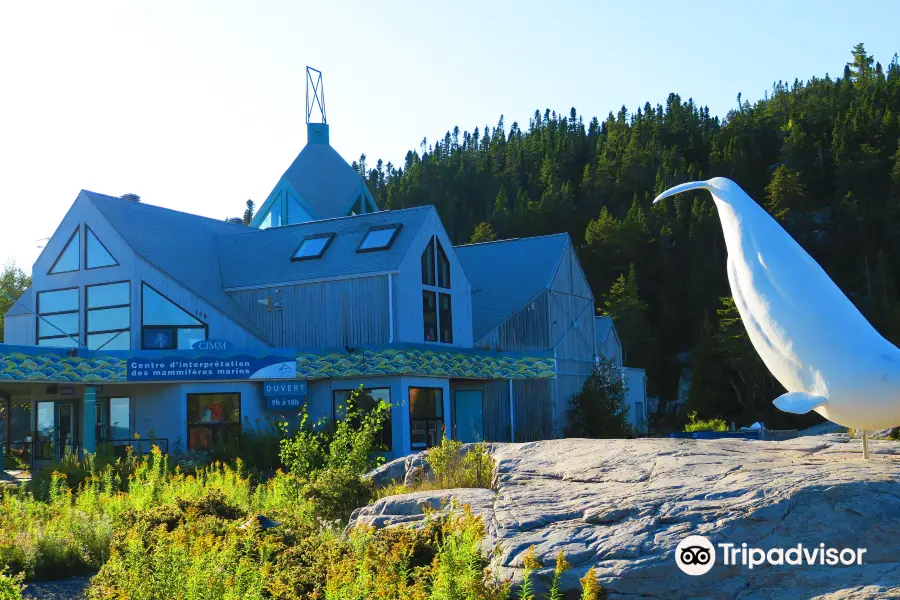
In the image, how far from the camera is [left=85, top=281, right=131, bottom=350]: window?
31.9m

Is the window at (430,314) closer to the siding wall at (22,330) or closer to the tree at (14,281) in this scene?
the siding wall at (22,330)

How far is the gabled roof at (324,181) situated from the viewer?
42.1 m

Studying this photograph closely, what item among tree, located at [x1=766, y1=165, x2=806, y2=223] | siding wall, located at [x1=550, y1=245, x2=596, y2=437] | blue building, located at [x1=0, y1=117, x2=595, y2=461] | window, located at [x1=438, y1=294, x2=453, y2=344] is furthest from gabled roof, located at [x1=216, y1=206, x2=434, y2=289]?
tree, located at [x1=766, y1=165, x2=806, y2=223]

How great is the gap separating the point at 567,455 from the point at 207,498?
462cm

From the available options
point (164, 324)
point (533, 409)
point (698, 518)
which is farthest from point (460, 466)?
point (533, 409)

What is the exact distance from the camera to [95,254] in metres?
33.0

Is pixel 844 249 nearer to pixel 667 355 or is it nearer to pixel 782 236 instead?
pixel 667 355

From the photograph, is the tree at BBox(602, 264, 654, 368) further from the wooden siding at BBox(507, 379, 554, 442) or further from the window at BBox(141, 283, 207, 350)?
the window at BBox(141, 283, 207, 350)

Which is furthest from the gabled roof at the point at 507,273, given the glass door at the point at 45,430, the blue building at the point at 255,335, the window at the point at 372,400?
the glass door at the point at 45,430

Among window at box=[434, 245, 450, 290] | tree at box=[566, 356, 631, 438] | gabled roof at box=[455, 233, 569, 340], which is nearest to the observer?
window at box=[434, 245, 450, 290]

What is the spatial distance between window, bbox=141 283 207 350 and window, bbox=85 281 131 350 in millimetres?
541

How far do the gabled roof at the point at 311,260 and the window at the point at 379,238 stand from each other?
15 cm

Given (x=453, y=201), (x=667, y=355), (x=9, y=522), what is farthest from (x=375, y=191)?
(x=9, y=522)

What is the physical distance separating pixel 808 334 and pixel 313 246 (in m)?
25.6
